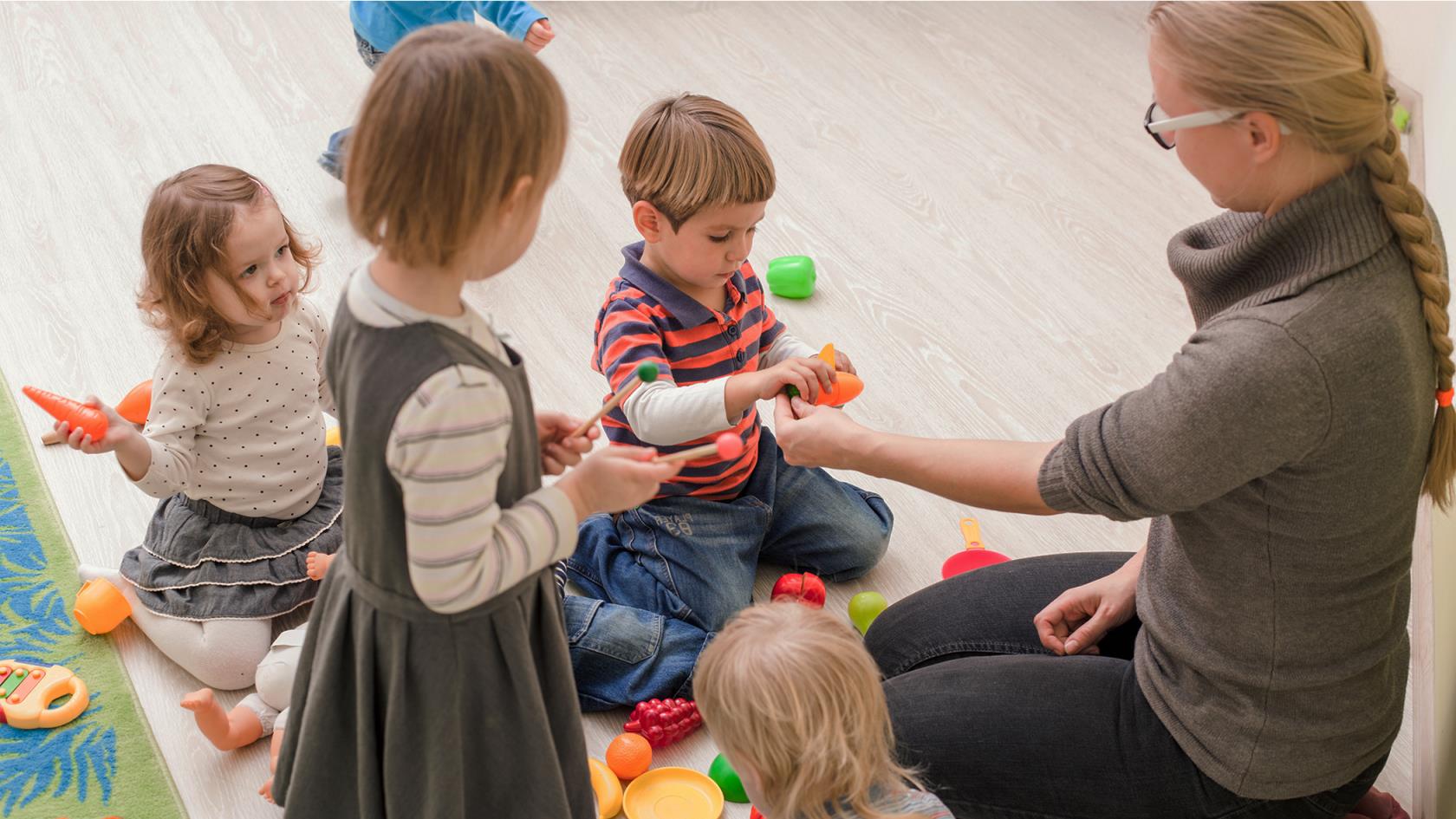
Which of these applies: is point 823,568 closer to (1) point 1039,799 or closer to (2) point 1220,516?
(1) point 1039,799

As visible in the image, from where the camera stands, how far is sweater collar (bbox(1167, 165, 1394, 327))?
998 millimetres

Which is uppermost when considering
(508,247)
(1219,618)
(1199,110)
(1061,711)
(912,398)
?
(1199,110)

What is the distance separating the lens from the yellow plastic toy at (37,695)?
1.46m

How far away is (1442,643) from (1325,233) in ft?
2.40

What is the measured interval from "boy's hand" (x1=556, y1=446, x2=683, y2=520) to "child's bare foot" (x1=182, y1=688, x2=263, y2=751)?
0.59m

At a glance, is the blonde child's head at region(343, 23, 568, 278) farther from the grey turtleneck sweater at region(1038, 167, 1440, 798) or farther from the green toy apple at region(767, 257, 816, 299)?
the green toy apple at region(767, 257, 816, 299)

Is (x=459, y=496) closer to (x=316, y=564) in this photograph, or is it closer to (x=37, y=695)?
(x=316, y=564)

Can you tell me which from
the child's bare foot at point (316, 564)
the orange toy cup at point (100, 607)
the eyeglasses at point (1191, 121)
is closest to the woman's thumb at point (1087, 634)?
the eyeglasses at point (1191, 121)

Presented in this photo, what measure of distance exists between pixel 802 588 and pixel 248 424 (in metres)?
0.69

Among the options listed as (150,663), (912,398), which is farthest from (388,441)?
(912,398)

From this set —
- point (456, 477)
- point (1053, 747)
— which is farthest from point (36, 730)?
point (1053, 747)

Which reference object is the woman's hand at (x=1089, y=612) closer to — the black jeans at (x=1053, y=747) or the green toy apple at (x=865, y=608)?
the black jeans at (x=1053, y=747)

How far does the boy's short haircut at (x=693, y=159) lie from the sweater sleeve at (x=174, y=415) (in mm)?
540

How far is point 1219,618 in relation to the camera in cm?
112
